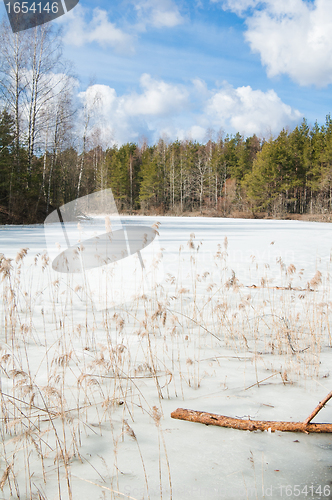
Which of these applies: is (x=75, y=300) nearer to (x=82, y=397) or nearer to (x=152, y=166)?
(x=82, y=397)

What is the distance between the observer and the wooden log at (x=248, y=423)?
5.57 feet

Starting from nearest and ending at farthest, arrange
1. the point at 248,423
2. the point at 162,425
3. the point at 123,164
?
the point at 248,423 → the point at 162,425 → the point at 123,164

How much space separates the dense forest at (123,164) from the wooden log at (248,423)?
53.7ft

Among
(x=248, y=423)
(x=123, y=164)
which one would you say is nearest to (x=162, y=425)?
(x=248, y=423)

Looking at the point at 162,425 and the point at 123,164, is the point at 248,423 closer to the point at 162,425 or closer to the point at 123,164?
the point at 162,425

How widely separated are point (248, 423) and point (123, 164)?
49509mm

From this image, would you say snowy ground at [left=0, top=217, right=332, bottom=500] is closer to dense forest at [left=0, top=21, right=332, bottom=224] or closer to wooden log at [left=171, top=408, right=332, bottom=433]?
wooden log at [left=171, top=408, right=332, bottom=433]

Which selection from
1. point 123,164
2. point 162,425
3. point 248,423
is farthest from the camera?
point 123,164

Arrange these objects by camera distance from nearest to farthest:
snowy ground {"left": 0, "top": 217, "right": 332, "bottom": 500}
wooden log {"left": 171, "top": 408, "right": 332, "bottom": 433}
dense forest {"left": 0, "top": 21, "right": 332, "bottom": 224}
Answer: snowy ground {"left": 0, "top": 217, "right": 332, "bottom": 500} → wooden log {"left": 171, "top": 408, "right": 332, "bottom": 433} → dense forest {"left": 0, "top": 21, "right": 332, "bottom": 224}

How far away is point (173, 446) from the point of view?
1646 millimetres

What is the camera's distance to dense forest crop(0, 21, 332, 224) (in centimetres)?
1677

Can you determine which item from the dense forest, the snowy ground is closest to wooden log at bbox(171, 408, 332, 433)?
the snowy ground

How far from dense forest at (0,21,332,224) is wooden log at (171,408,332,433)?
16.4 meters

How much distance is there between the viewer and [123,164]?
49000 millimetres
